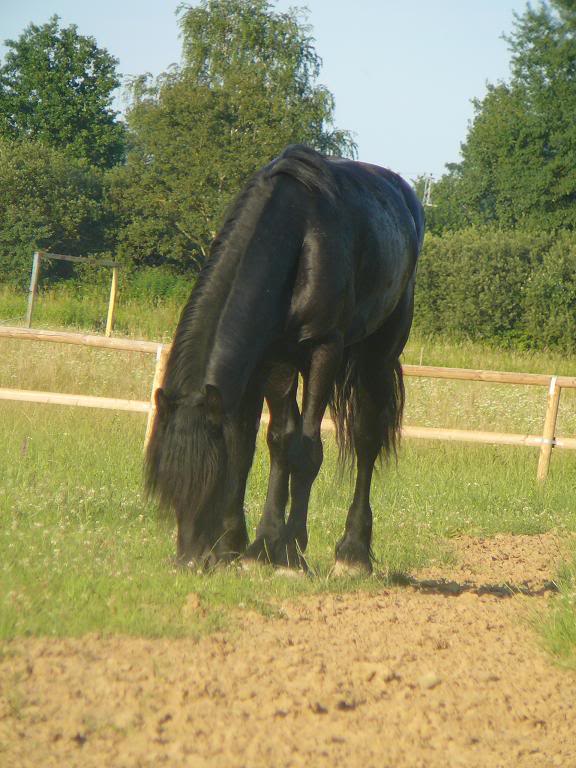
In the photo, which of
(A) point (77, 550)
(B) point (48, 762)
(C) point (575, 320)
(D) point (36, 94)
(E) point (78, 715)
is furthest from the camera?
(D) point (36, 94)

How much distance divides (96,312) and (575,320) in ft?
40.1

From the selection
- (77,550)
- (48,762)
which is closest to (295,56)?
(77,550)

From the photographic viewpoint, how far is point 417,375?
9477mm

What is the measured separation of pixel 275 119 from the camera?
35.2 meters

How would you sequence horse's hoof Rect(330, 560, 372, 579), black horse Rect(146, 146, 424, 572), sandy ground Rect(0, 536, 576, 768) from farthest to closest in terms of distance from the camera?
horse's hoof Rect(330, 560, 372, 579)
black horse Rect(146, 146, 424, 572)
sandy ground Rect(0, 536, 576, 768)

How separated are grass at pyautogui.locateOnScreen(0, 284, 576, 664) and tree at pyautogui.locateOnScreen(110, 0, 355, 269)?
2159 cm

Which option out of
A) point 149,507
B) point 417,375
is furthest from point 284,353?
point 417,375

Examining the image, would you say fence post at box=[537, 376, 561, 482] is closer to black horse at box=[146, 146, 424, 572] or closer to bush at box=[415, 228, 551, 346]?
black horse at box=[146, 146, 424, 572]

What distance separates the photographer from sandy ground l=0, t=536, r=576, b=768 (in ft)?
8.52

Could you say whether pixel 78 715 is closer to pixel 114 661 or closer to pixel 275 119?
pixel 114 661

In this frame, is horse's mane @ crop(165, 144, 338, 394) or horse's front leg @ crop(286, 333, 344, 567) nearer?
horse's mane @ crop(165, 144, 338, 394)

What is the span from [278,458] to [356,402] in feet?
3.87

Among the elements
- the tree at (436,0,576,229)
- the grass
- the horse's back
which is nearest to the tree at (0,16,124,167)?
the tree at (436,0,576,229)

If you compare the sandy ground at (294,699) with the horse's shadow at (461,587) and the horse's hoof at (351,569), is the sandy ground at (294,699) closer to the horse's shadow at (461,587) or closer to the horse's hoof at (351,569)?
the horse's shadow at (461,587)
